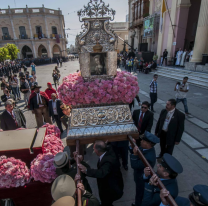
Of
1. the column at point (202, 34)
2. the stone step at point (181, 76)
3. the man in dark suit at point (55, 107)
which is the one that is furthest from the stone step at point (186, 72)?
the man in dark suit at point (55, 107)

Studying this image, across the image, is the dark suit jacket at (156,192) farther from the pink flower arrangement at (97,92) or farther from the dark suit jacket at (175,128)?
the dark suit jacket at (175,128)

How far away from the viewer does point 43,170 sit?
2068 mm

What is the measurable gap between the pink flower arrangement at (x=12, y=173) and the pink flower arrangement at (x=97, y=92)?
1.42 meters

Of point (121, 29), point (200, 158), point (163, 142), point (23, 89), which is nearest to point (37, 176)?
point (163, 142)

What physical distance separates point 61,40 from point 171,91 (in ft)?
128

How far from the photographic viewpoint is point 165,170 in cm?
194

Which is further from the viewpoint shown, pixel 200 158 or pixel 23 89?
pixel 23 89

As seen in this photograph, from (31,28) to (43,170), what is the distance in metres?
44.2

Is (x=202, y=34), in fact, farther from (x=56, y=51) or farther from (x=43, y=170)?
(x=56, y=51)

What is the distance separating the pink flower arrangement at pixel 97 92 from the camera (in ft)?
9.87

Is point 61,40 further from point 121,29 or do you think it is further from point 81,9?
point 81,9

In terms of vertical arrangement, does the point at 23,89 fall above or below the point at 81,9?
below

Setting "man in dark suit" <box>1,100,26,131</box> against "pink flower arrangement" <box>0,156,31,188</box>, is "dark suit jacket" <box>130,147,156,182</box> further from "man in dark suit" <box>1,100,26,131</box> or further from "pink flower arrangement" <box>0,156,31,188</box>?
"man in dark suit" <box>1,100,26,131</box>

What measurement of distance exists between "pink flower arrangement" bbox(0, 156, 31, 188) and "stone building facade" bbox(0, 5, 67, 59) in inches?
1649
